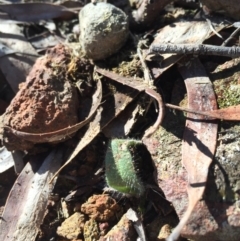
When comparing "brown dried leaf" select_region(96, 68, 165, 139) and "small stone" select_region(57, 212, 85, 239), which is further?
"small stone" select_region(57, 212, 85, 239)

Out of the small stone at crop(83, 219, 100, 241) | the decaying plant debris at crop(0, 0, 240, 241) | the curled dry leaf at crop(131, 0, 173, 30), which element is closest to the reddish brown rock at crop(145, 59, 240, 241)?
the decaying plant debris at crop(0, 0, 240, 241)

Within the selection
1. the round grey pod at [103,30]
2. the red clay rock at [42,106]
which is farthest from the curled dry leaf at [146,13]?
the red clay rock at [42,106]

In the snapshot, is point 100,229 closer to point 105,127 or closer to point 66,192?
point 66,192

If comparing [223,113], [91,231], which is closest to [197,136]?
[223,113]

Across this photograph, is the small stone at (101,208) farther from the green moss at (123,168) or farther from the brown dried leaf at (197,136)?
the brown dried leaf at (197,136)

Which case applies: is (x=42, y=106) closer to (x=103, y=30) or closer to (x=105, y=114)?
(x=105, y=114)

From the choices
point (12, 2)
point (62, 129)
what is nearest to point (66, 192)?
point (62, 129)

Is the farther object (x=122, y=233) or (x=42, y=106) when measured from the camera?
(x=42, y=106)

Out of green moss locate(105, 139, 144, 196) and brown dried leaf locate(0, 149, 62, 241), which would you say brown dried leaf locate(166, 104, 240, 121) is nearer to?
green moss locate(105, 139, 144, 196)
